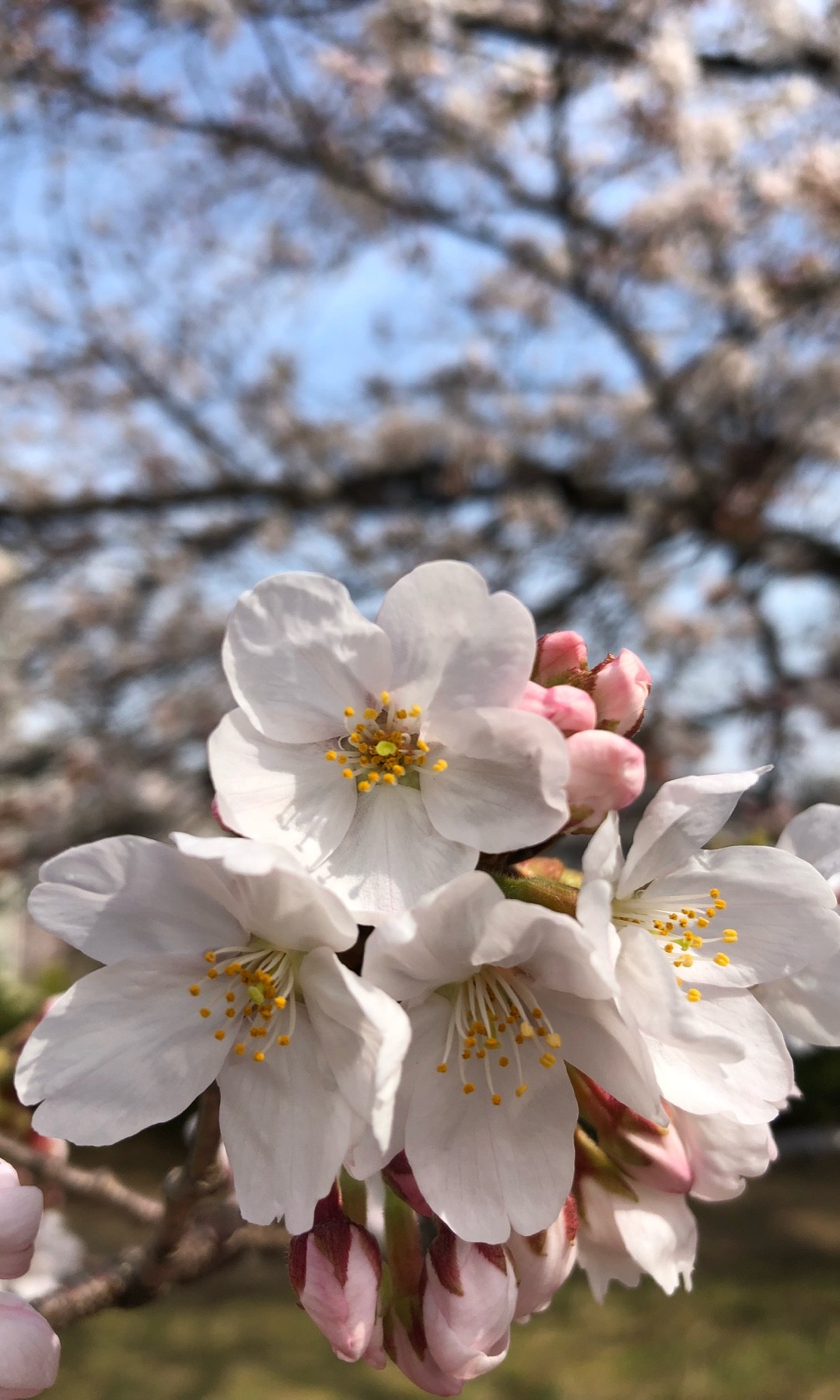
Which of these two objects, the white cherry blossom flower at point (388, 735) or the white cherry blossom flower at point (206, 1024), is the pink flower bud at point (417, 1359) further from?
the white cherry blossom flower at point (388, 735)

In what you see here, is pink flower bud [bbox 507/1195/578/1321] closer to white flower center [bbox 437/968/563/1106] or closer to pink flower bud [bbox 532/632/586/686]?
white flower center [bbox 437/968/563/1106]

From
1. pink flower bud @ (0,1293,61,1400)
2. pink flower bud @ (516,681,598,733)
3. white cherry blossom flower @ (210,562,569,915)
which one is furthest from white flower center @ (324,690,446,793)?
pink flower bud @ (0,1293,61,1400)

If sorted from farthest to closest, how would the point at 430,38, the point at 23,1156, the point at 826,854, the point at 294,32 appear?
the point at 294,32
the point at 430,38
the point at 23,1156
the point at 826,854

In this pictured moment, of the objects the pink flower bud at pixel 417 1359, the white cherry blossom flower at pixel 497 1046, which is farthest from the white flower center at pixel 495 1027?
the pink flower bud at pixel 417 1359

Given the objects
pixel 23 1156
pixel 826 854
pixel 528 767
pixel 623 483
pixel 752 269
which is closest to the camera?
pixel 528 767

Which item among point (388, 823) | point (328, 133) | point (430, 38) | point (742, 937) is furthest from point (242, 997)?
point (328, 133)

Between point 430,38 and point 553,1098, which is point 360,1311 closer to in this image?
point 553,1098
